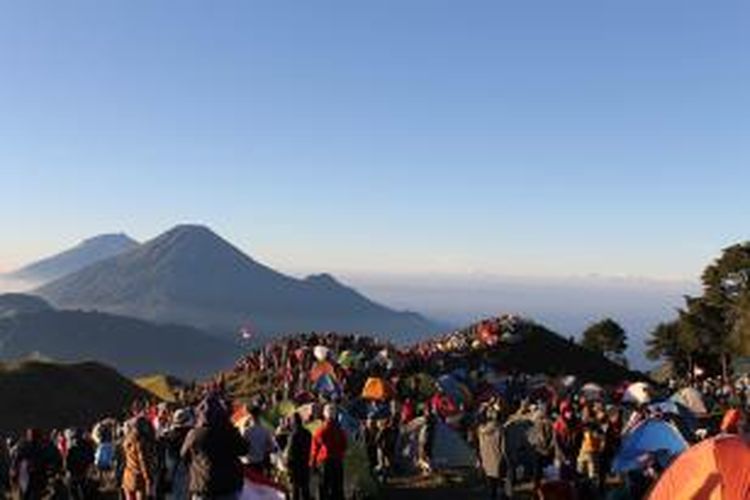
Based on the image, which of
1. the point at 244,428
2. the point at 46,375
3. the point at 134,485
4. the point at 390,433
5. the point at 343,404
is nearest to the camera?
the point at 134,485

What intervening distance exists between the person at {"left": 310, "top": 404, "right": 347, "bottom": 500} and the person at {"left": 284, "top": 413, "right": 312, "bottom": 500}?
0.79ft

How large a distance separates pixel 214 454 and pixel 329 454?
5828 millimetres

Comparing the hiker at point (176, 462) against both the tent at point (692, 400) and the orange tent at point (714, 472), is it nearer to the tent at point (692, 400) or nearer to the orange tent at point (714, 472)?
the orange tent at point (714, 472)

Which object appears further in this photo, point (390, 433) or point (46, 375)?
point (46, 375)

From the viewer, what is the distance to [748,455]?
13578 millimetres

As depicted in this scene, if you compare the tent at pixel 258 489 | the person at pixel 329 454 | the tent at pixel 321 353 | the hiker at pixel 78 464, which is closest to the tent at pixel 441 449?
the person at pixel 329 454

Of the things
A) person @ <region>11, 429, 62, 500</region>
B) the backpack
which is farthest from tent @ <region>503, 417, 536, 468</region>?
the backpack

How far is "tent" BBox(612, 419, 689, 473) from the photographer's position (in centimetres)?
2283

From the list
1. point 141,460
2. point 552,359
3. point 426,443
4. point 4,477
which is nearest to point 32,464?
point 141,460

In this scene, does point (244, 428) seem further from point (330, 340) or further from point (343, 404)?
point (330, 340)

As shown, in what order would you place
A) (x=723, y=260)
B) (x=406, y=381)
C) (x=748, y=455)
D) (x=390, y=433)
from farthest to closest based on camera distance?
(x=723, y=260) → (x=406, y=381) → (x=390, y=433) → (x=748, y=455)

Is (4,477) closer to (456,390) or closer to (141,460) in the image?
(141,460)

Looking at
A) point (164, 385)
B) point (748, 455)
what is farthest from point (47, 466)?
point (164, 385)

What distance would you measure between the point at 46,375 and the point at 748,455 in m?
60.0
